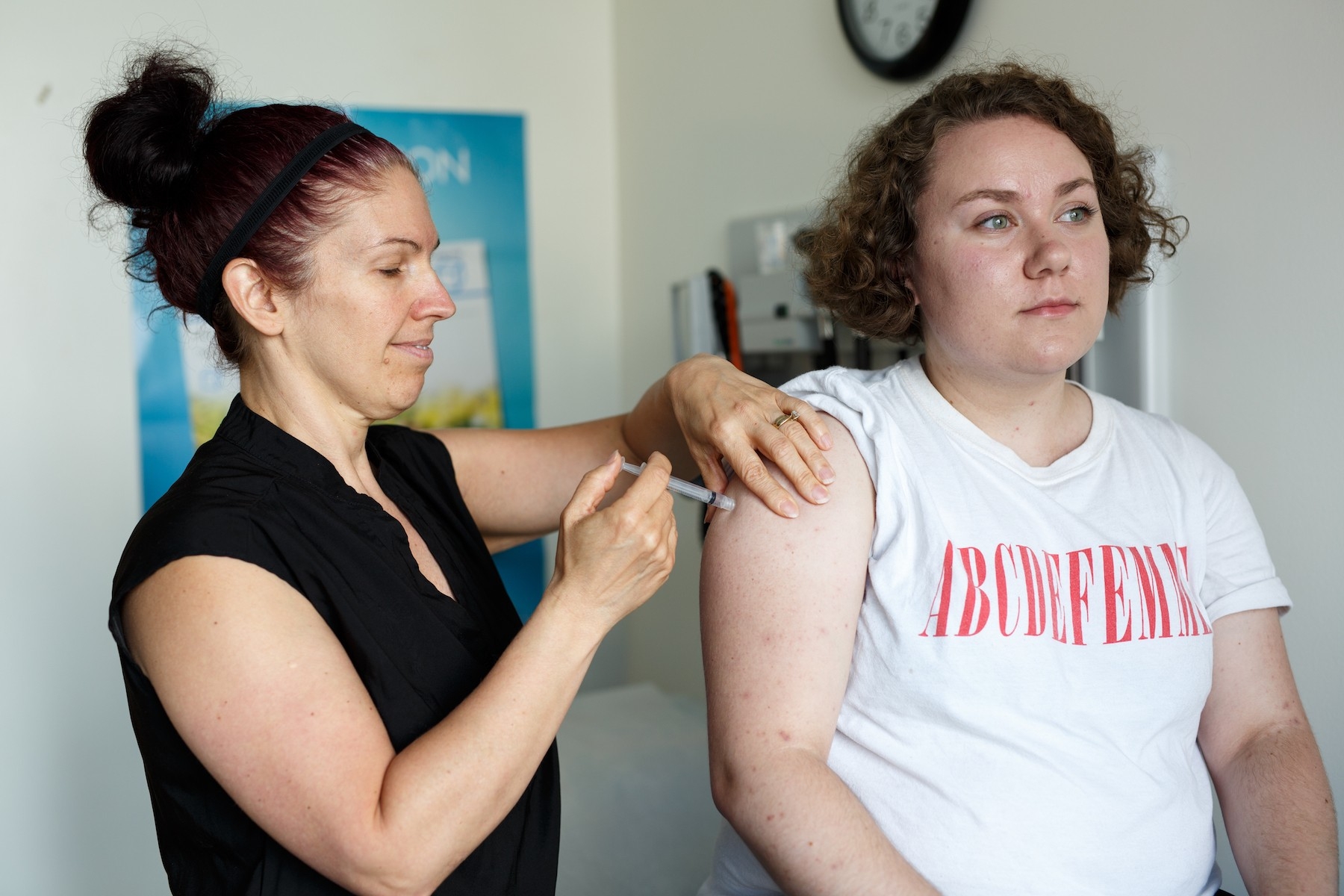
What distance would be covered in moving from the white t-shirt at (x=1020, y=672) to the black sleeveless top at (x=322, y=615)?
33 centimetres

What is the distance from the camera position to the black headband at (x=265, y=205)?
1.07 m

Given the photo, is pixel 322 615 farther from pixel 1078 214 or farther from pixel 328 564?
pixel 1078 214

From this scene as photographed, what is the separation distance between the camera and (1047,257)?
1.17 meters

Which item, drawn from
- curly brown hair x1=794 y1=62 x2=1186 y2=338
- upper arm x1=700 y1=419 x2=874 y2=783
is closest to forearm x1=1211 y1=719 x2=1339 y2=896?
upper arm x1=700 y1=419 x2=874 y2=783

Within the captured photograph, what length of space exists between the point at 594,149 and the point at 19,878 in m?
2.15

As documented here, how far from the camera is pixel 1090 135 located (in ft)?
4.34

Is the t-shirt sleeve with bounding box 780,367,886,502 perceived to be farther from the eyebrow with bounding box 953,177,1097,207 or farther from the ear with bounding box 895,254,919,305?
the eyebrow with bounding box 953,177,1097,207

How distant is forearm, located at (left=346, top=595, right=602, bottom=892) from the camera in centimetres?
90

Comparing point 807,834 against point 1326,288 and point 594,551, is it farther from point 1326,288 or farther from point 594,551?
point 1326,288

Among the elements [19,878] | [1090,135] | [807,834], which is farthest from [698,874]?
[19,878]

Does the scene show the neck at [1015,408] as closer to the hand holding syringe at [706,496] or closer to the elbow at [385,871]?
the hand holding syringe at [706,496]

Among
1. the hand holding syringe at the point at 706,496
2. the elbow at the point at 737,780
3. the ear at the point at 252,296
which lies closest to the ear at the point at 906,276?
the hand holding syringe at the point at 706,496

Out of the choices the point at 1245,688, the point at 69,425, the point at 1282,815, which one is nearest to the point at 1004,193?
the point at 1245,688

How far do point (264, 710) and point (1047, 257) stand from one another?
36.1 inches
